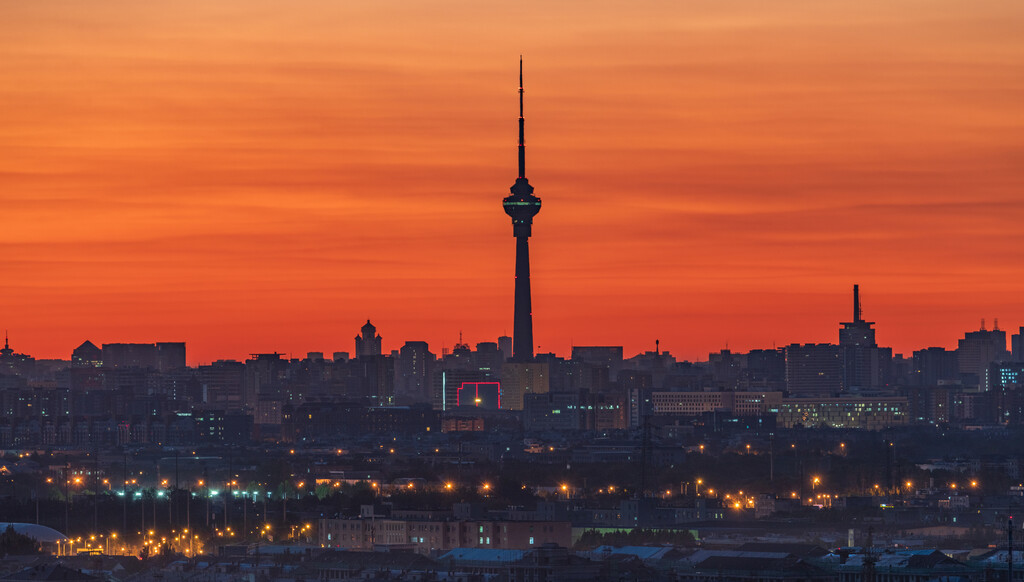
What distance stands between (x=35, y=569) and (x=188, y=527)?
31289 mm

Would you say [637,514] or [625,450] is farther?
[625,450]

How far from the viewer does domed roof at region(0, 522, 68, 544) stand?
94688mm

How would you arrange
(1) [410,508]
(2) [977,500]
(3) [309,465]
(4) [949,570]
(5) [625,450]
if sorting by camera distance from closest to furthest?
1. (4) [949,570]
2. (1) [410,508]
3. (2) [977,500]
4. (3) [309,465]
5. (5) [625,450]

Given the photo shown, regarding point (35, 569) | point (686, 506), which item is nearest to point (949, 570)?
point (35, 569)

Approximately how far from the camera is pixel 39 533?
96125 mm

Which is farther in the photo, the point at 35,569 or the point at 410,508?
the point at 410,508

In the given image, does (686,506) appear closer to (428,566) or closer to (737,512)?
(737,512)

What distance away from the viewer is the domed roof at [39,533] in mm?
94688

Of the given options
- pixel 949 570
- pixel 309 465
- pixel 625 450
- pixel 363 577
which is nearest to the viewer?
pixel 949 570

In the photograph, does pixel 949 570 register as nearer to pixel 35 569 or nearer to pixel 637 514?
pixel 35 569

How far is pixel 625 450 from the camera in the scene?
19375 cm

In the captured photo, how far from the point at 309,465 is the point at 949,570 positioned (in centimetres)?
10760

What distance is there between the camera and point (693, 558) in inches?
3187

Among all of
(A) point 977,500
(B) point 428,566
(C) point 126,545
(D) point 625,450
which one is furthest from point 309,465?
(B) point 428,566
